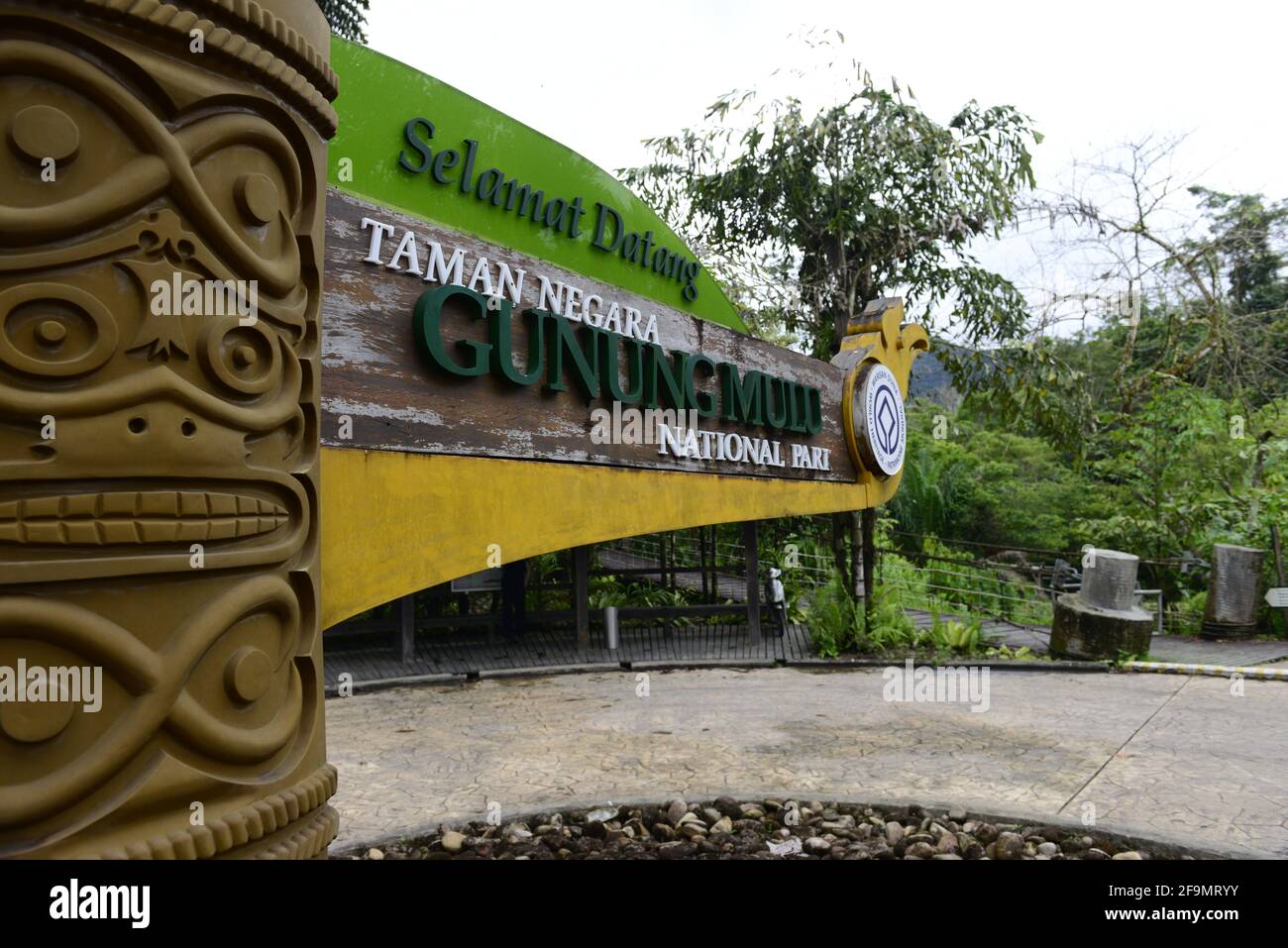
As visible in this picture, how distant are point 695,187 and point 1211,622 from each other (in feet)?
32.2

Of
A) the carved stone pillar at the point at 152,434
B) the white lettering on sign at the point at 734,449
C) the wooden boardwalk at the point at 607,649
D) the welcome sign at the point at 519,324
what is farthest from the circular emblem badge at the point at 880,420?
the carved stone pillar at the point at 152,434

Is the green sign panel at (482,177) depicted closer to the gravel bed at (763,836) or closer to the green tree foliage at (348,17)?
the gravel bed at (763,836)

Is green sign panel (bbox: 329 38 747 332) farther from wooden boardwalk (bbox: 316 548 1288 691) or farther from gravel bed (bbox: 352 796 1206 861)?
wooden boardwalk (bbox: 316 548 1288 691)

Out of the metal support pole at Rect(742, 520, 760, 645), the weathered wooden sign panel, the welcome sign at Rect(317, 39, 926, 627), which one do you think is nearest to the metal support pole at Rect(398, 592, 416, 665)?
the metal support pole at Rect(742, 520, 760, 645)

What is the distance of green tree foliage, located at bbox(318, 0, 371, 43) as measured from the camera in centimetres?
1802

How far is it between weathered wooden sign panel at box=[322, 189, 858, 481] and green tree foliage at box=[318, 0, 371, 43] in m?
16.1

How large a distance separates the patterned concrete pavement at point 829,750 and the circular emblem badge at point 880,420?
93.1 inches

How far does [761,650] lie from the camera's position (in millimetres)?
11578

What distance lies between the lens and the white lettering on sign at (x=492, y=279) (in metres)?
3.58

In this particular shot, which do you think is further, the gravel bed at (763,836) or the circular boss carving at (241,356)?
the gravel bed at (763,836)

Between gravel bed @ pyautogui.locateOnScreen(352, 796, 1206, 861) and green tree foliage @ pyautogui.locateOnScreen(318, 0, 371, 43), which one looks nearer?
gravel bed @ pyautogui.locateOnScreen(352, 796, 1206, 861)

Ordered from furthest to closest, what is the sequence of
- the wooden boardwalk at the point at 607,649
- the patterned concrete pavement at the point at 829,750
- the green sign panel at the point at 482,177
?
the wooden boardwalk at the point at 607,649 < the patterned concrete pavement at the point at 829,750 < the green sign panel at the point at 482,177

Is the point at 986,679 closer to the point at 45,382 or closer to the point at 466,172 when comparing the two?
the point at 466,172
